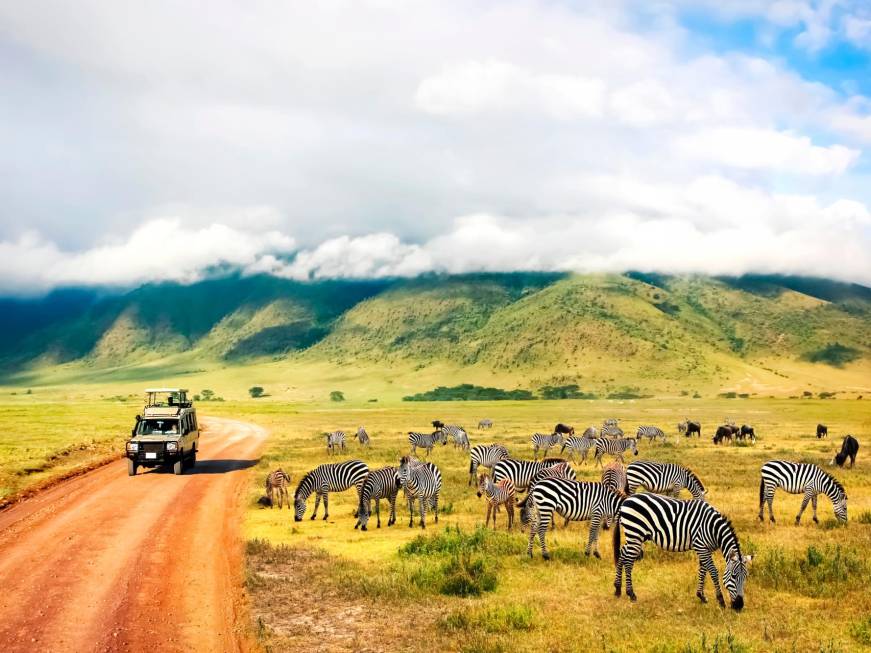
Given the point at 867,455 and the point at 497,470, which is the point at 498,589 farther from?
the point at 867,455

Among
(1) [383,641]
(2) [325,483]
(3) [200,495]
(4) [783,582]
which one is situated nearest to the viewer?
(1) [383,641]

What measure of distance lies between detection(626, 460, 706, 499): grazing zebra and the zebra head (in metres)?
10.9

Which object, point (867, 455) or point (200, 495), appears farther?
point (867, 455)

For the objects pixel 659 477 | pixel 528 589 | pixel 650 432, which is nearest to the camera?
pixel 528 589

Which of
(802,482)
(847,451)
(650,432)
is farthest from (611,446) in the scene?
(802,482)

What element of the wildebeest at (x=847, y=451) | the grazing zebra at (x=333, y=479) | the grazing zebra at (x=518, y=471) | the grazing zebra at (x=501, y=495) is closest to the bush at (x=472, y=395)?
the wildebeest at (x=847, y=451)

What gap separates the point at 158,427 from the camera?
1485 inches

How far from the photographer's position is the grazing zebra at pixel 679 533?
15.8 m

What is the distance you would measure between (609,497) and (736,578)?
19.5ft

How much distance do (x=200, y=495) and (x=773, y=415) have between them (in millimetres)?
95571

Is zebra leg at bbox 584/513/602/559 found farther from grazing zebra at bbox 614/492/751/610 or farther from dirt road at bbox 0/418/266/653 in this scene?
dirt road at bbox 0/418/266/653

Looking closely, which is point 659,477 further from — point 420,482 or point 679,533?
point 679,533

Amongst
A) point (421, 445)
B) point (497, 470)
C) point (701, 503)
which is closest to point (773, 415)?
point (421, 445)

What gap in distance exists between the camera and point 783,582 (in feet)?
56.6
